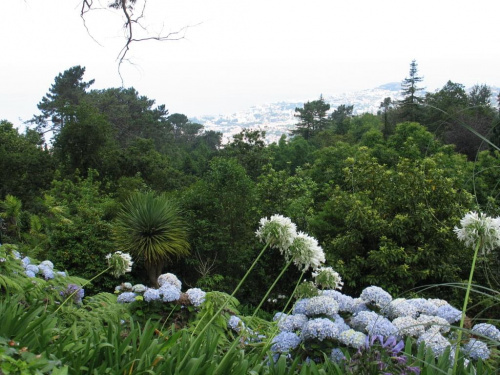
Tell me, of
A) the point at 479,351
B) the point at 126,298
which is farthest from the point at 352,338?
the point at 126,298

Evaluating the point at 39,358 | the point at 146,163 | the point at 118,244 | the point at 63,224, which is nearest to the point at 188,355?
the point at 39,358

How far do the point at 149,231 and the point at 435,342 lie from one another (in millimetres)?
7664

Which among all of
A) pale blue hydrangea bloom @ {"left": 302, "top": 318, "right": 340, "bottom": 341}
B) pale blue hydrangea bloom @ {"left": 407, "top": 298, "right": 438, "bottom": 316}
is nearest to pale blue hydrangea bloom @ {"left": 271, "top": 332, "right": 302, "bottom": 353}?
pale blue hydrangea bloom @ {"left": 302, "top": 318, "right": 340, "bottom": 341}

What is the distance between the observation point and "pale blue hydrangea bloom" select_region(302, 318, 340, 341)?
2.27m

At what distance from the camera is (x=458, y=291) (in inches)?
304

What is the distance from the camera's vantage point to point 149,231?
30.2ft

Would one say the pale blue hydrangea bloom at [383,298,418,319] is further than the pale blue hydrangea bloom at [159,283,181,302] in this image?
No

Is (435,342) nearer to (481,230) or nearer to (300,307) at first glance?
(481,230)

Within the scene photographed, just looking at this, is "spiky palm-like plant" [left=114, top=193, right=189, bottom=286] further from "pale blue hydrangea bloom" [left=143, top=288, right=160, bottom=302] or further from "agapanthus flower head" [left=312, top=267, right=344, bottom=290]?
"agapanthus flower head" [left=312, top=267, right=344, bottom=290]

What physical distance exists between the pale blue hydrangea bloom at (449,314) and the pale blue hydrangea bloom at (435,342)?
402 mm

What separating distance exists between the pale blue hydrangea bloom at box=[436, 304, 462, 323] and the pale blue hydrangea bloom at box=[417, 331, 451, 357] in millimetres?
402

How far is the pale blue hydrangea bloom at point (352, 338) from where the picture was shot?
218 cm

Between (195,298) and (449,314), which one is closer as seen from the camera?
(449,314)

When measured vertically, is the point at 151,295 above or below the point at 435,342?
below
